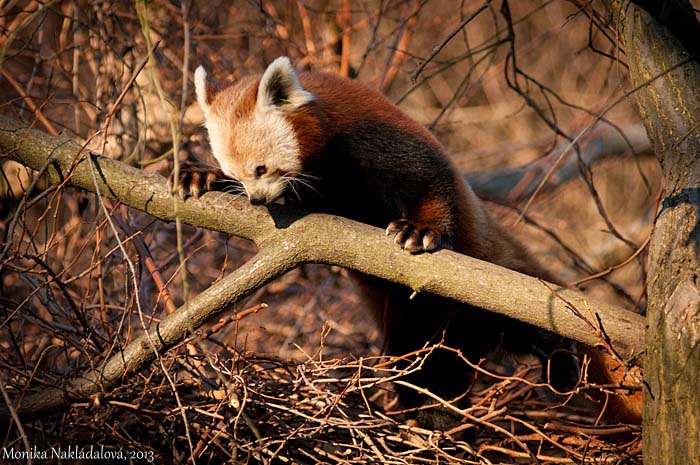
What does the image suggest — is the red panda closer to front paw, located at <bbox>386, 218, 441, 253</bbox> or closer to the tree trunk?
front paw, located at <bbox>386, 218, 441, 253</bbox>

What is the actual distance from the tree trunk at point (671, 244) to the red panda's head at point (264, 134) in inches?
48.6

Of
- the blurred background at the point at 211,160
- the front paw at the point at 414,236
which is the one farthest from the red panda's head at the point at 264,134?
the blurred background at the point at 211,160

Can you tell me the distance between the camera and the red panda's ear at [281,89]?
2762 mm

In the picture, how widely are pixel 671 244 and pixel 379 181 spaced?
114cm

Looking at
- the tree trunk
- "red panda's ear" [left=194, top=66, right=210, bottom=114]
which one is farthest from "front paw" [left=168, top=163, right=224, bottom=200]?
the tree trunk

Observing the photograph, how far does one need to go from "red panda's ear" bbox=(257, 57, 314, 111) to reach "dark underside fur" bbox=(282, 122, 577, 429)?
222mm

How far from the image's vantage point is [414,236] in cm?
268

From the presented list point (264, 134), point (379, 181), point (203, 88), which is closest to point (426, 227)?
point (379, 181)

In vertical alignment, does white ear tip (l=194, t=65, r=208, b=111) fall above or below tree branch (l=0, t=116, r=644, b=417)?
above

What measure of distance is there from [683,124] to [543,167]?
304 centimetres

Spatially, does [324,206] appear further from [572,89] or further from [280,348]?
Answer: [572,89]

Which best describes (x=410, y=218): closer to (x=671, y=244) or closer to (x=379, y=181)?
(x=379, y=181)

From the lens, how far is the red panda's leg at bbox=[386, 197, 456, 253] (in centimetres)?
265

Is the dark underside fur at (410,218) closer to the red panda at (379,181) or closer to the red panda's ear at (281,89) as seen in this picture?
the red panda at (379,181)
